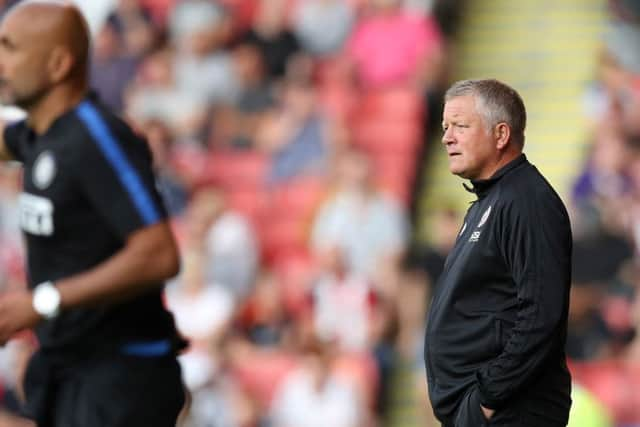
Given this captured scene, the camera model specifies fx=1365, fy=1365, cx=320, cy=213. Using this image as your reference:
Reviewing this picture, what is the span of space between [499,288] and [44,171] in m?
1.49

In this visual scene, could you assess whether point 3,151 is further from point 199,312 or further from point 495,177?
point 199,312

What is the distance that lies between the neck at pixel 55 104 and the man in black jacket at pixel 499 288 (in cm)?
126

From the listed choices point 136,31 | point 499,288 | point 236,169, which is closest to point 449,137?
point 499,288

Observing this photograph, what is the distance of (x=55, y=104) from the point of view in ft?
14.5

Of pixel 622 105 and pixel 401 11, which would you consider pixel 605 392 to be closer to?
pixel 622 105

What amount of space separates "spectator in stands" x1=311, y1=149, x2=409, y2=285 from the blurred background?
0.02m

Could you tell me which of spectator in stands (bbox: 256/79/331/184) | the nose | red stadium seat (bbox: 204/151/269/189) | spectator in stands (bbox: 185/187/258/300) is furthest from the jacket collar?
red stadium seat (bbox: 204/151/269/189)

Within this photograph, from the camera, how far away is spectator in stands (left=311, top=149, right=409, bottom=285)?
986 centimetres

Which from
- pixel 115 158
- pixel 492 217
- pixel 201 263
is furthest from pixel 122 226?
pixel 201 263

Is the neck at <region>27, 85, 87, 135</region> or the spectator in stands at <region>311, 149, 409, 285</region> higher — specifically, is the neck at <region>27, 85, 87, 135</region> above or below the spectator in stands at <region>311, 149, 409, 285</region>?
above

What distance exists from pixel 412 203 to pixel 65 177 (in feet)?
21.6

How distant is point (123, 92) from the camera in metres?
12.0

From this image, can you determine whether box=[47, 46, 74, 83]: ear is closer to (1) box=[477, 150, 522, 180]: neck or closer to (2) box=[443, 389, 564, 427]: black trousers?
(1) box=[477, 150, 522, 180]: neck

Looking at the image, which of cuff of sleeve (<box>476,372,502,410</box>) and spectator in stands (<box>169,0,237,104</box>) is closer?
cuff of sleeve (<box>476,372,502,410</box>)
